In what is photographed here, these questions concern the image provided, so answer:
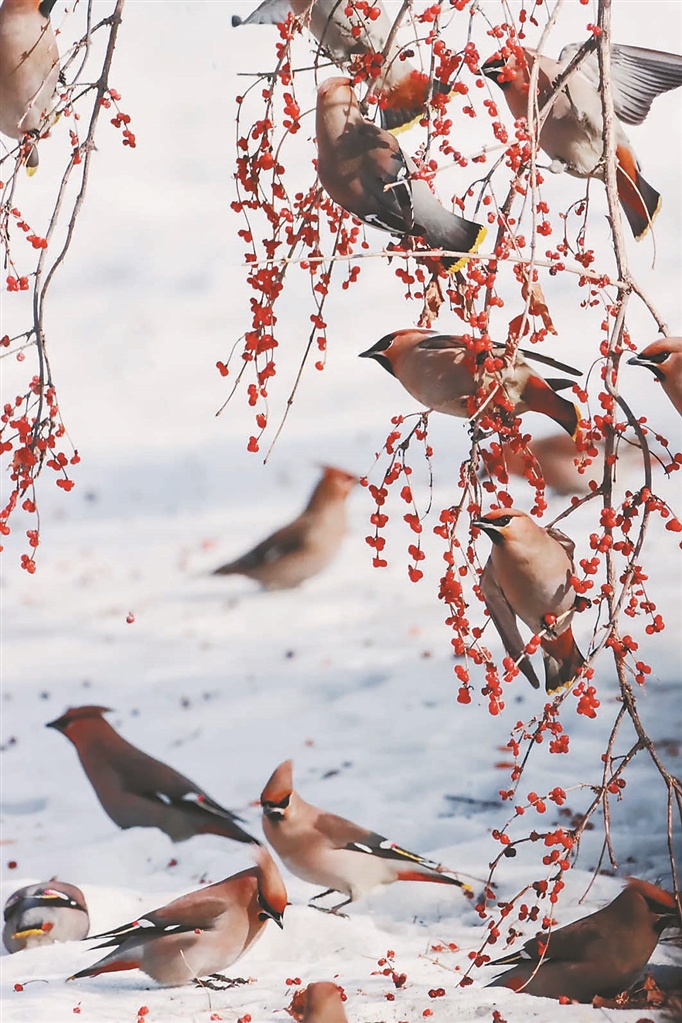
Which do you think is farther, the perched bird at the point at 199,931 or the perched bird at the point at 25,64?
the perched bird at the point at 199,931

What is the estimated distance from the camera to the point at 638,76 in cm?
127

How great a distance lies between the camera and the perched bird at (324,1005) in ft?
4.35

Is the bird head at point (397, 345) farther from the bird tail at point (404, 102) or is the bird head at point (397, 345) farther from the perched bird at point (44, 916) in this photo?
the perched bird at point (44, 916)

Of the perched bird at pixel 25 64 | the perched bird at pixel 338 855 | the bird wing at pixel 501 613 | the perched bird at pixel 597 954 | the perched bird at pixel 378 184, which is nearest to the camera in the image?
the perched bird at pixel 378 184

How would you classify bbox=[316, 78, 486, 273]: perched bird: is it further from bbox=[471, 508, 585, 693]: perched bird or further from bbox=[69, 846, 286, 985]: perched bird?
bbox=[69, 846, 286, 985]: perched bird

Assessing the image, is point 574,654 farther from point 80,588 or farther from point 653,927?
point 80,588

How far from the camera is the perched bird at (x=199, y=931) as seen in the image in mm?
1372

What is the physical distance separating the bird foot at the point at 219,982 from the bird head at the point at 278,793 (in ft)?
0.58

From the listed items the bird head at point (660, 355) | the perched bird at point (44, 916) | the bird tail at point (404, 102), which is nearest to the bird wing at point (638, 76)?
the bird tail at point (404, 102)

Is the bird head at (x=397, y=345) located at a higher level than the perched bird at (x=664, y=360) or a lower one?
higher

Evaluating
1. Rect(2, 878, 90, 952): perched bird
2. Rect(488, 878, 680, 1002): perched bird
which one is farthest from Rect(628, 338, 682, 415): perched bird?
Rect(2, 878, 90, 952): perched bird

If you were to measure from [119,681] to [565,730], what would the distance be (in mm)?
539

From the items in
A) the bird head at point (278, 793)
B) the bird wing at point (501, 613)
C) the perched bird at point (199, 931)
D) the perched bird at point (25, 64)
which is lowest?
the perched bird at point (199, 931)

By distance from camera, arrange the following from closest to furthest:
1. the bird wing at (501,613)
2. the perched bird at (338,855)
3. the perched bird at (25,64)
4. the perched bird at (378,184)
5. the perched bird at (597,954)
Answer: the perched bird at (378,184) < the bird wing at (501,613) < the perched bird at (25,64) < the perched bird at (597,954) < the perched bird at (338,855)
